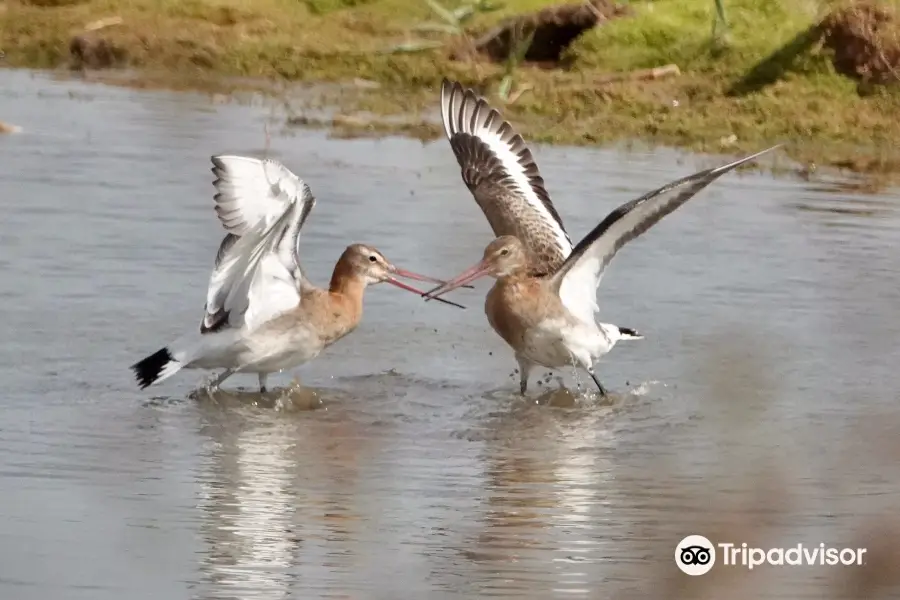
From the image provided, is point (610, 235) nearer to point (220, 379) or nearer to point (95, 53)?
point (220, 379)

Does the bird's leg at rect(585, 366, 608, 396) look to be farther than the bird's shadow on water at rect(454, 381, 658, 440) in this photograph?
Yes

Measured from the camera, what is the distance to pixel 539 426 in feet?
24.6

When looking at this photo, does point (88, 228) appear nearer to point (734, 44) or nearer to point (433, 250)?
point (433, 250)

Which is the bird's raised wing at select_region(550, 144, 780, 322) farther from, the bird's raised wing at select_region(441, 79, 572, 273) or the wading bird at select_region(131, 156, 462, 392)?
the wading bird at select_region(131, 156, 462, 392)

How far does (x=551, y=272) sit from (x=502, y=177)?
123cm

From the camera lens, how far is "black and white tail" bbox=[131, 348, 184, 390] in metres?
7.55

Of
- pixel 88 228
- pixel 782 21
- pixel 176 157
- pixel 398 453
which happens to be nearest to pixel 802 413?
pixel 398 453

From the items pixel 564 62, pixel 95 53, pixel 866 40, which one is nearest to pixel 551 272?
pixel 866 40

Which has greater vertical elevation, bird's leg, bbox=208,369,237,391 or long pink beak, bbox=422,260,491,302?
long pink beak, bbox=422,260,491,302

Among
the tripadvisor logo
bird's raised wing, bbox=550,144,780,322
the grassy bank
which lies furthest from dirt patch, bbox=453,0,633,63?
the tripadvisor logo

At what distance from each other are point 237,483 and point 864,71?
30.0ft

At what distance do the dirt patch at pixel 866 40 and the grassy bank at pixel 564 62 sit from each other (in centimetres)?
9

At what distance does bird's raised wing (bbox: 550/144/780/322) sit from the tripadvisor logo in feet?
6.65

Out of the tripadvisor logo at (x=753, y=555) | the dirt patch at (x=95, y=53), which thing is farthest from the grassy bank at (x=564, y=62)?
the tripadvisor logo at (x=753, y=555)
